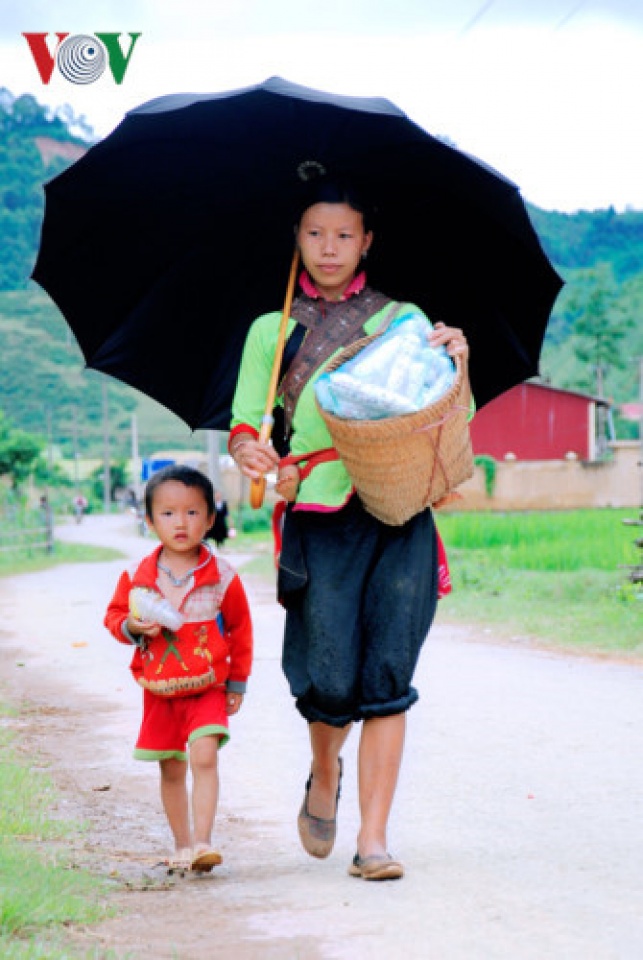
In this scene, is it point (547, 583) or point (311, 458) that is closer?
point (311, 458)

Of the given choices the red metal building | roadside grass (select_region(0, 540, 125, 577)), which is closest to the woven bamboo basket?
roadside grass (select_region(0, 540, 125, 577))

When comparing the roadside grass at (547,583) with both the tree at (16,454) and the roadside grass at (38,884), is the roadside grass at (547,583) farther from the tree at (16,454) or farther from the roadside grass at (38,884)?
the tree at (16,454)

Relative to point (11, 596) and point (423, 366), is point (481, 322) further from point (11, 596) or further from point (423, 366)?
point (11, 596)

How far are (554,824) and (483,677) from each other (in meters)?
4.27

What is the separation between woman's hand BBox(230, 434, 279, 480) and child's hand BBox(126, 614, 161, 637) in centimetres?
49

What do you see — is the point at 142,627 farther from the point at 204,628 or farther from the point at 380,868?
the point at 380,868

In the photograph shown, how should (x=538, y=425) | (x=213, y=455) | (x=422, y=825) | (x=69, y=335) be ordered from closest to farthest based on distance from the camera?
(x=422, y=825), (x=213, y=455), (x=538, y=425), (x=69, y=335)

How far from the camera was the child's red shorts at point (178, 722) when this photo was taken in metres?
4.21

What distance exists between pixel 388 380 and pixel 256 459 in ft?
1.45

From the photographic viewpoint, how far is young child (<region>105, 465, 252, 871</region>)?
164 inches

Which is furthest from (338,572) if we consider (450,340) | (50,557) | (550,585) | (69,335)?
(69,335)

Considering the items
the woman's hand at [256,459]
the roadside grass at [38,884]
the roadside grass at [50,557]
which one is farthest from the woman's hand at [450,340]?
the roadside grass at [50,557]

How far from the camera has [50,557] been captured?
90.8ft

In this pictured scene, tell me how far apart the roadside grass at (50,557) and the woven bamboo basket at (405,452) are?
19429mm
